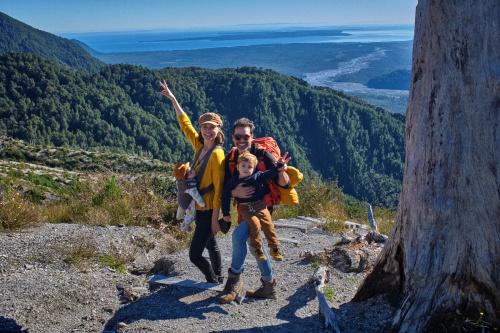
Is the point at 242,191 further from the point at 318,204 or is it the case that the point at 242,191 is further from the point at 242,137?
the point at 318,204

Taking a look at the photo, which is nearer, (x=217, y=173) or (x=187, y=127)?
(x=217, y=173)

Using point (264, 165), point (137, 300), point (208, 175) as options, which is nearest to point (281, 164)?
point (264, 165)

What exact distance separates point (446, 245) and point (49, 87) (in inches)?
3587

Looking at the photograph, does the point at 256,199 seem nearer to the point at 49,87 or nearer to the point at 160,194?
the point at 160,194

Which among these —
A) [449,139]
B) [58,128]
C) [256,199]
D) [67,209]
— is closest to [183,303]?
[256,199]

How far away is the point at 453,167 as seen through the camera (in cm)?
385

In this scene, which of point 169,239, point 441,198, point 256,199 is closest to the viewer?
point 441,198

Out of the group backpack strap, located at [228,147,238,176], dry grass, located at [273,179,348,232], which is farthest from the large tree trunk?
dry grass, located at [273,179,348,232]

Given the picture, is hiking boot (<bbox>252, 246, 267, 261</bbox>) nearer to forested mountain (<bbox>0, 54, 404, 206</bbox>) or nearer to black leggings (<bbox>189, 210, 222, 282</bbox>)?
black leggings (<bbox>189, 210, 222, 282</bbox>)

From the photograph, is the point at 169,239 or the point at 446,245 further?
the point at 169,239

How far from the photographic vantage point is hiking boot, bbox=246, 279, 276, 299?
507 cm

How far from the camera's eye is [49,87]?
87.3 m

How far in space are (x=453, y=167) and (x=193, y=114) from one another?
4846 inches

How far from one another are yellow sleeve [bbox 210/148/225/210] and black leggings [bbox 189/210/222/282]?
0.69 feet
